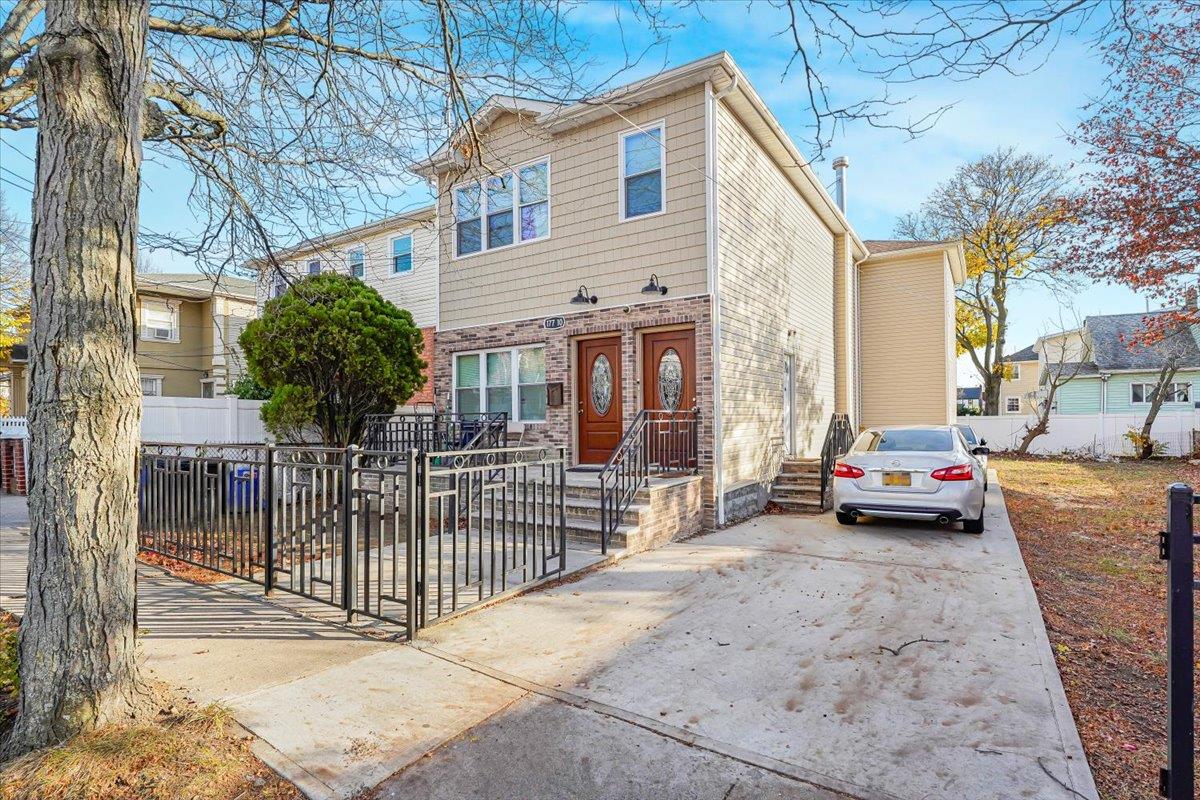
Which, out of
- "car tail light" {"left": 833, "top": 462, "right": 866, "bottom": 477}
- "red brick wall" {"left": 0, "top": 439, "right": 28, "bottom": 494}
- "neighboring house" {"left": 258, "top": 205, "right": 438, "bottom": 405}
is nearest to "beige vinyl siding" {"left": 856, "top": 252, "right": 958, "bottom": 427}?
"car tail light" {"left": 833, "top": 462, "right": 866, "bottom": 477}

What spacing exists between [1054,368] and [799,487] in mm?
26969

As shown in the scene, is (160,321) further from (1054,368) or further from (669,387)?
(1054,368)

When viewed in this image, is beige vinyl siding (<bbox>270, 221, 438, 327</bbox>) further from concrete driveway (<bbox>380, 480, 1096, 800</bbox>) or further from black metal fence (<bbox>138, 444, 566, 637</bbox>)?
concrete driveway (<bbox>380, 480, 1096, 800</bbox>)

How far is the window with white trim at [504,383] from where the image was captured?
34.5 ft

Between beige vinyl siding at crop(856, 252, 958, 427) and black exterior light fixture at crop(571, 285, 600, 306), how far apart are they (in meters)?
9.91

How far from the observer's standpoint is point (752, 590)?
556 cm

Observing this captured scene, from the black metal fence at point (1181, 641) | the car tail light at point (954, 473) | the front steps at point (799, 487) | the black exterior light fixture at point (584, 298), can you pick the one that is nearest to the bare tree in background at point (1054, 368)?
the front steps at point (799, 487)

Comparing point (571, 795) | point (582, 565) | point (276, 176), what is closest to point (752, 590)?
point (582, 565)

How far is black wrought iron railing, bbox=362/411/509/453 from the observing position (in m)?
9.76

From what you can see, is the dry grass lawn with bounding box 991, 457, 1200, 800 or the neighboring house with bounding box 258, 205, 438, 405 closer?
the dry grass lawn with bounding box 991, 457, 1200, 800

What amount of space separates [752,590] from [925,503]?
3636mm

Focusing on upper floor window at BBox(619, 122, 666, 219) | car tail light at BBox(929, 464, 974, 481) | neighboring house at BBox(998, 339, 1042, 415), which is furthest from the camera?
neighboring house at BBox(998, 339, 1042, 415)

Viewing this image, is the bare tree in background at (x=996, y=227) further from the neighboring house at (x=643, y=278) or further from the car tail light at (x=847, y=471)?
the car tail light at (x=847, y=471)

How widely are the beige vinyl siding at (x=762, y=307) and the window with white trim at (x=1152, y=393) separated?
2186 centimetres
